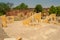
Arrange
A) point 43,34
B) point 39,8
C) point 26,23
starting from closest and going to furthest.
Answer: point 43,34
point 26,23
point 39,8

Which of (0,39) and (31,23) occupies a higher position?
(0,39)

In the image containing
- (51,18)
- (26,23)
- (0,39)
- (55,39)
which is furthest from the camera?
(51,18)

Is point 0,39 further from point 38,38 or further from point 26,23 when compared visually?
point 26,23

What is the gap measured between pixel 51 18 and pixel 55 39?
11900mm

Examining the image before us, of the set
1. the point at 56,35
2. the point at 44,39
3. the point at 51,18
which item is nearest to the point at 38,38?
the point at 44,39

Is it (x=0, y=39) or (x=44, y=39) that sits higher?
(x=0, y=39)

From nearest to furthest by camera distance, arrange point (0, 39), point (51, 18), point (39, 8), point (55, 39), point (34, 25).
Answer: point (0, 39) → point (55, 39) → point (34, 25) → point (51, 18) → point (39, 8)

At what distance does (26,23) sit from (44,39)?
929 cm

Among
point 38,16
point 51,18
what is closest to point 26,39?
point 38,16

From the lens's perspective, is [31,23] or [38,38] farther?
[31,23]

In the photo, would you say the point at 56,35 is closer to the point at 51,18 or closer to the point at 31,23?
the point at 31,23

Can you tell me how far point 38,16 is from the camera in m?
22.8

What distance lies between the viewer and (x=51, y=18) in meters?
24.4

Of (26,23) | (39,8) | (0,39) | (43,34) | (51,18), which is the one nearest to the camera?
(0,39)
